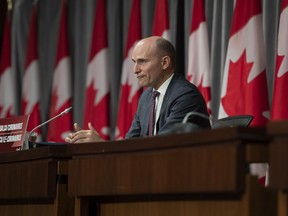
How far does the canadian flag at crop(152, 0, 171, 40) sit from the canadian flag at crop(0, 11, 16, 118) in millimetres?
2098

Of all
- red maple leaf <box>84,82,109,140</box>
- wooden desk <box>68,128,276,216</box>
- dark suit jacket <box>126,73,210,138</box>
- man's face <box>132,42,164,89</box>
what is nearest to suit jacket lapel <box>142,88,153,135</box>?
dark suit jacket <box>126,73,210,138</box>

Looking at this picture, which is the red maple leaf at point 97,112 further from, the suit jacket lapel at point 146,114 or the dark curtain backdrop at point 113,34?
the suit jacket lapel at point 146,114

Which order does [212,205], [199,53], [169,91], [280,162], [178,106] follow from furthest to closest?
[199,53]
[169,91]
[178,106]
[212,205]
[280,162]

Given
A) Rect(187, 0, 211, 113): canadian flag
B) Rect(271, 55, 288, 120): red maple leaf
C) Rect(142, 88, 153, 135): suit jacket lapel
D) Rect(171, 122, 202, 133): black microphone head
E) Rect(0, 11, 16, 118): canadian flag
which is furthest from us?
Rect(0, 11, 16, 118): canadian flag

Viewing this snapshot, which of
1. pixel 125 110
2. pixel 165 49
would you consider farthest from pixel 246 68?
pixel 125 110

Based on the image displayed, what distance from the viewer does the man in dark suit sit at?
14.1 feet

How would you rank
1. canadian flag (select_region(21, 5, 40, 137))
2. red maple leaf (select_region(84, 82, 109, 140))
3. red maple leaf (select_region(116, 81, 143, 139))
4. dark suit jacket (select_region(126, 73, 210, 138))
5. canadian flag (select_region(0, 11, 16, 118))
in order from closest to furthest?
1. dark suit jacket (select_region(126, 73, 210, 138))
2. red maple leaf (select_region(116, 81, 143, 139))
3. red maple leaf (select_region(84, 82, 109, 140))
4. canadian flag (select_region(21, 5, 40, 137))
5. canadian flag (select_region(0, 11, 16, 118))

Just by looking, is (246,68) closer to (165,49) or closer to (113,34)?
(165,49)

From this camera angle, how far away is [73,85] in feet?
24.4

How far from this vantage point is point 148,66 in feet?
15.3

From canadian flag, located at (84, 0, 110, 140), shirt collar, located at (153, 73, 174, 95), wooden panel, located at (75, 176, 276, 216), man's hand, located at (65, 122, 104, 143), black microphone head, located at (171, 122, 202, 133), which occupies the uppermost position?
canadian flag, located at (84, 0, 110, 140)

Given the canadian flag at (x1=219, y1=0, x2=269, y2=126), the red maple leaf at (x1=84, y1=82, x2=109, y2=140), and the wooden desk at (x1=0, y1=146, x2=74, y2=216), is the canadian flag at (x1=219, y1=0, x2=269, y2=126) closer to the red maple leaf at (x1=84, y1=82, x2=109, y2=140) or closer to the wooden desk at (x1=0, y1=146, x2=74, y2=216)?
the red maple leaf at (x1=84, y1=82, x2=109, y2=140)

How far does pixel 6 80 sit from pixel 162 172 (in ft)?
17.0

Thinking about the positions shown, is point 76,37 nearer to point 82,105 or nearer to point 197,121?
point 82,105
